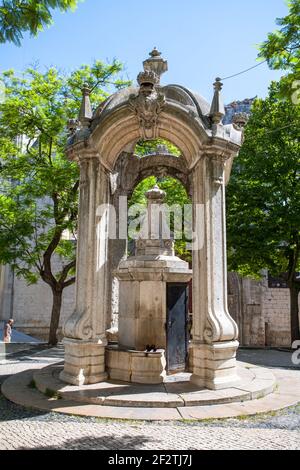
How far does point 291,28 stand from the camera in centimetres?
625

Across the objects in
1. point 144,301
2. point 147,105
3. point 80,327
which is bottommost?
point 80,327

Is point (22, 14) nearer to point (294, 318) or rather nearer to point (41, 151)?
point (41, 151)

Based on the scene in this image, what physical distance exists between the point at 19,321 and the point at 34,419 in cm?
1934

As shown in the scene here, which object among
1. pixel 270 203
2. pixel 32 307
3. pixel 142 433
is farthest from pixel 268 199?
pixel 32 307

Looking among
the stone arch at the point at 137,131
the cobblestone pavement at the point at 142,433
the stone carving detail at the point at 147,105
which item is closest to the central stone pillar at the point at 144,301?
the cobblestone pavement at the point at 142,433

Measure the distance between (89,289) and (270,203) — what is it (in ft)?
34.2

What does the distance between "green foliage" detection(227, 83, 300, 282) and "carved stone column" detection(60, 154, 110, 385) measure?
28.4 ft

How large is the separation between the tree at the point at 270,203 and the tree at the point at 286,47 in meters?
7.81

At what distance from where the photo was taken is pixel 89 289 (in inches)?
253

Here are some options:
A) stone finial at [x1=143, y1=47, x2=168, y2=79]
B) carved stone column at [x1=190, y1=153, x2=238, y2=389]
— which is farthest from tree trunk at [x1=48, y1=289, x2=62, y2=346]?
stone finial at [x1=143, y1=47, x2=168, y2=79]

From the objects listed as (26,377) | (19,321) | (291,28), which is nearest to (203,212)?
(291,28)

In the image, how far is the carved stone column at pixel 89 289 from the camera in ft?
20.0

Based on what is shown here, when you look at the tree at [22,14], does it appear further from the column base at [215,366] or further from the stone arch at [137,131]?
the column base at [215,366]

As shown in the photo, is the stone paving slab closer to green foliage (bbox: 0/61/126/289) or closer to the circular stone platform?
the circular stone platform
